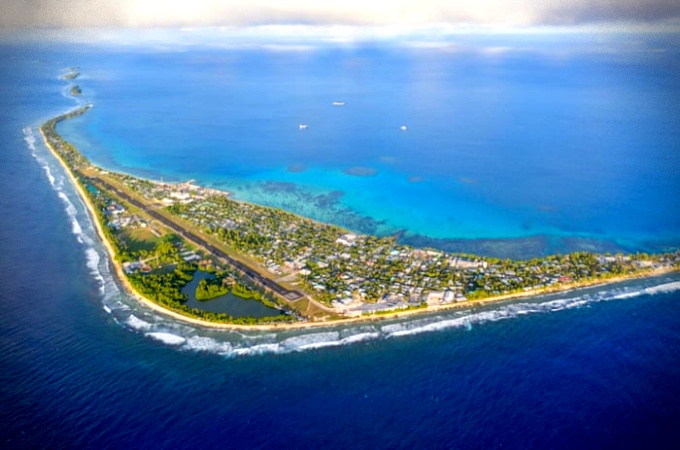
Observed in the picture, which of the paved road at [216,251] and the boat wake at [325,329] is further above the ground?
the paved road at [216,251]

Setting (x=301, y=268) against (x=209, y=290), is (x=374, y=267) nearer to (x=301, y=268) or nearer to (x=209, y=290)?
(x=301, y=268)

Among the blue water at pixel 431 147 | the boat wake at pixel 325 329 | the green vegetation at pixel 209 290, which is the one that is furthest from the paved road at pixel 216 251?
the blue water at pixel 431 147

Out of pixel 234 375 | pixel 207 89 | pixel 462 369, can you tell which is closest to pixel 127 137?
pixel 207 89

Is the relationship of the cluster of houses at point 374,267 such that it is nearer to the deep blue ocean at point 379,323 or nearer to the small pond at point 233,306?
the deep blue ocean at point 379,323

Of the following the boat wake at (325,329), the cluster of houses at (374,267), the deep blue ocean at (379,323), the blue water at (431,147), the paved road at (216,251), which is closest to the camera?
the deep blue ocean at (379,323)

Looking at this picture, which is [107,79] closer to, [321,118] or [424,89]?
[321,118]

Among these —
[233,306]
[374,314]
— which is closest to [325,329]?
[374,314]
